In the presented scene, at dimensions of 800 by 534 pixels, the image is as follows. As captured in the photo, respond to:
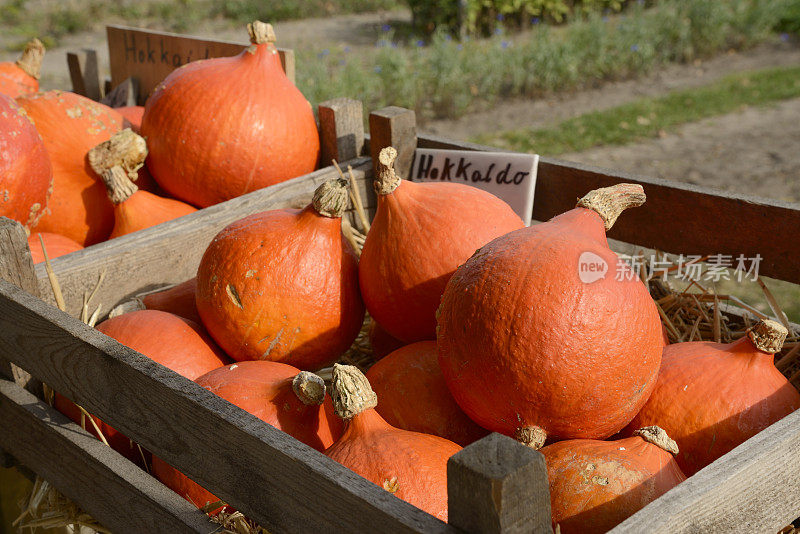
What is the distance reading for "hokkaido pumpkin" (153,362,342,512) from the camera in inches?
59.1

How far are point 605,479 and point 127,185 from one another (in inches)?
63.6

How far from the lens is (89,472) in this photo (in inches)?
64.3

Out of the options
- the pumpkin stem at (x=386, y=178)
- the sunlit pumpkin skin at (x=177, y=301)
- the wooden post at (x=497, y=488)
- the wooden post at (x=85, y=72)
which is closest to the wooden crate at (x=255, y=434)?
the wooden post at (x=497, y=488)

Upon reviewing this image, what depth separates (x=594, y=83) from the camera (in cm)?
848

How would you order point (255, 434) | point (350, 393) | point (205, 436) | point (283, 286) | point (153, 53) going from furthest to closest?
point (153, 53), point (283, 286), point (350, 393), point (205, 436), point (255, 434)

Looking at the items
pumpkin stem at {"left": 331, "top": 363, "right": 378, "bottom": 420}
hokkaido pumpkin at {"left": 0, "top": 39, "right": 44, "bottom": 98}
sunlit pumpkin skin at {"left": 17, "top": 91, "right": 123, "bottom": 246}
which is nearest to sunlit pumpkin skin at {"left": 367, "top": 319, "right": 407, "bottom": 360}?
pumpkin stem at {"left": 331, "top": 363, "right": 378, "bottom": 420}

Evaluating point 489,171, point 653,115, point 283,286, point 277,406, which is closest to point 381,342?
point 283,286

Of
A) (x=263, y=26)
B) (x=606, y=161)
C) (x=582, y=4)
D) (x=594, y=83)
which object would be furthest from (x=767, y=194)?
(x=582, y=4)

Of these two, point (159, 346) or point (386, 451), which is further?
point (159, 346)

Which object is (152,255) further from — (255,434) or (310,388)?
(255,434)

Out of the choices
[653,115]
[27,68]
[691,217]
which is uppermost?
[27,68]

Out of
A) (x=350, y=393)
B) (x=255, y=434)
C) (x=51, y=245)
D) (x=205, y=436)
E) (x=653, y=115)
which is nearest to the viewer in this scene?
(x=255, y=434)

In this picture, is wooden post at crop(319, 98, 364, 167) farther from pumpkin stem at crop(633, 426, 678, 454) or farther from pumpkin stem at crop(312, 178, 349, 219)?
pumpkin stem at crop(633, 426, 678, 454)

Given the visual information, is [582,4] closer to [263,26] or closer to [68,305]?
[263,26]
